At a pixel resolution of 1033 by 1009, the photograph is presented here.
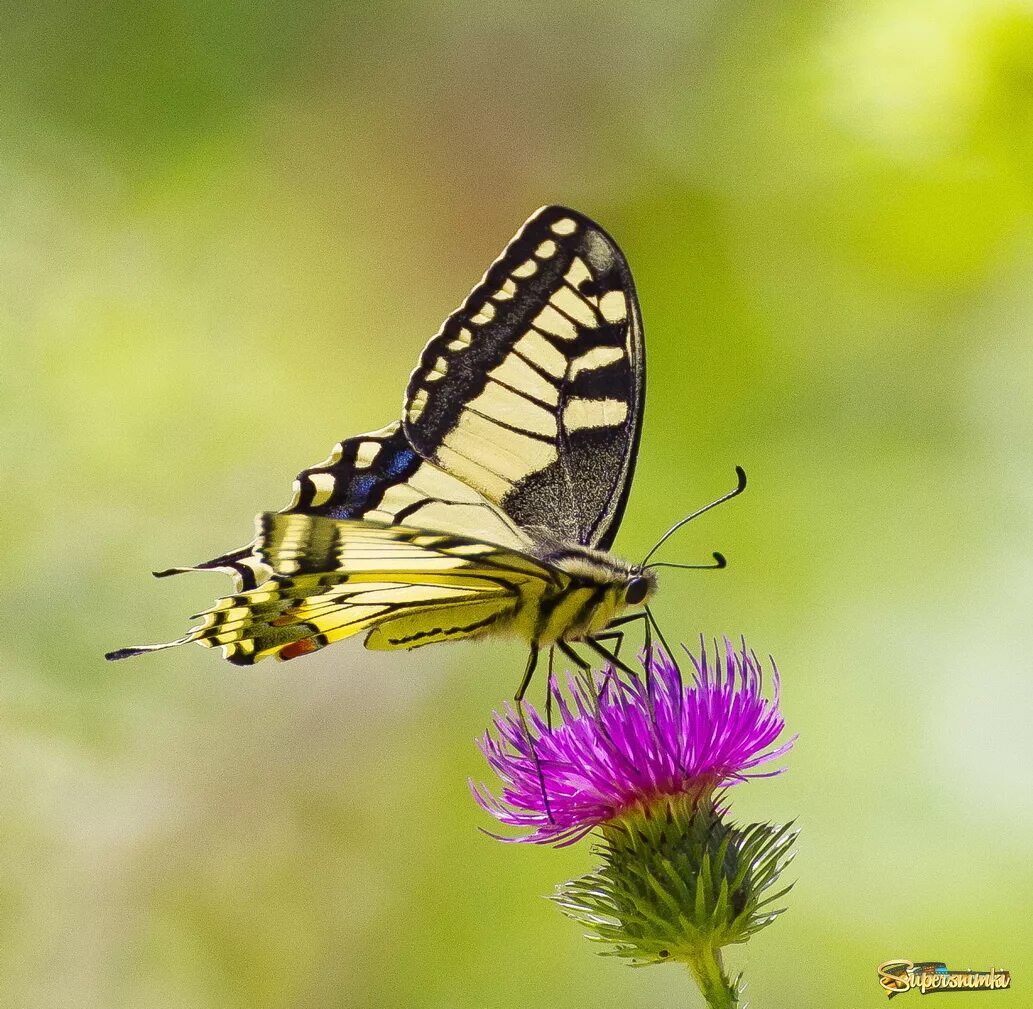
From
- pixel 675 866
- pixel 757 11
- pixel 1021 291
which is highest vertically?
pixel 757 11

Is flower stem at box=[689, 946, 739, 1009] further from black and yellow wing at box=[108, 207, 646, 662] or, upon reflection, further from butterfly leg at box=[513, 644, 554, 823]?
black and yellow wing at box=[108, 207, 646, 662]

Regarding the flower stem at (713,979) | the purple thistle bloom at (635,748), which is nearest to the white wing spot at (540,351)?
the purple thistle bloom at (635,748)

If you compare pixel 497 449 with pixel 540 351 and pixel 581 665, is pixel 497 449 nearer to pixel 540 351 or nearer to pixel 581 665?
pixel 540 351

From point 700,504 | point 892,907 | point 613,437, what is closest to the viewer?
point 613,437

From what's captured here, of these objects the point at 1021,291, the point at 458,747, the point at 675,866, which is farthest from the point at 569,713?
the point at 1021,291

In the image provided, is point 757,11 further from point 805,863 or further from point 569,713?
point 569,713

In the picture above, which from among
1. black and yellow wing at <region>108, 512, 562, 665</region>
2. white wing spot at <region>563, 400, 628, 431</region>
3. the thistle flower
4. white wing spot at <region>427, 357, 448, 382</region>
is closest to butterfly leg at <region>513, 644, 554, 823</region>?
the thistle flower

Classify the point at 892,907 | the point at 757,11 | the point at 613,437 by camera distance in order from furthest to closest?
the point at 757,11 < the point at 892,907 < the point at 613,437

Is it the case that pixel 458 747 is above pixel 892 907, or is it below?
above
